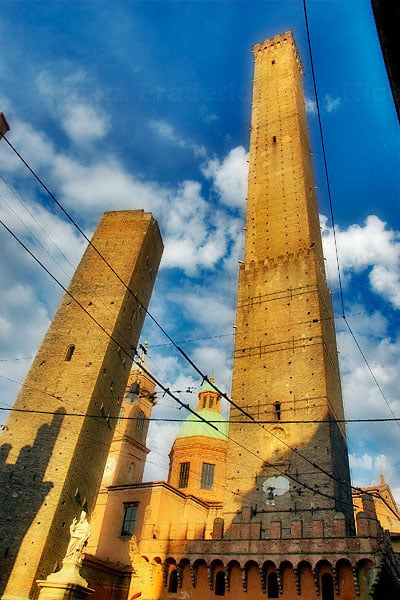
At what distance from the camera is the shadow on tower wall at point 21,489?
1491cm

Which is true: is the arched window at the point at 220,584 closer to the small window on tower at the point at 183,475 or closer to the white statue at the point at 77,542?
the white statue at the point at 77,542

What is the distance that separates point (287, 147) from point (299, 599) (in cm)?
2490

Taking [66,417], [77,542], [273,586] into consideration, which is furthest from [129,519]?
[273,586]

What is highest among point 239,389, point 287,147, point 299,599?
point 287,147

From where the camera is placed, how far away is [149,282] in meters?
26.0

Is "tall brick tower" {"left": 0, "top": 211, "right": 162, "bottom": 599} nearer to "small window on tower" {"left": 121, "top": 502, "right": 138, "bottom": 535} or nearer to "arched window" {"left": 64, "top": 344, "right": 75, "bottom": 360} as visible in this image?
"arched window" {"left": 64, "top": 344, "right": 75, "bottom": 360}

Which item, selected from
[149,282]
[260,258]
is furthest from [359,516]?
[149,282]

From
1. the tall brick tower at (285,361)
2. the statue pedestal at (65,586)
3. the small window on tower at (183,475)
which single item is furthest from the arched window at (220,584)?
the small window on tower at (183,475)

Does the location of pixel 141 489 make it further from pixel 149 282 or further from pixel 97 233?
pixel 97 233

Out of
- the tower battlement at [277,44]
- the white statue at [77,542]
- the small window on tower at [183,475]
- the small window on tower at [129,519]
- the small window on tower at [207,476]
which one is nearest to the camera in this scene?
the white statue at [77,542]

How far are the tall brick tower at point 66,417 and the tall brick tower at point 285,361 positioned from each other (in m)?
5.60

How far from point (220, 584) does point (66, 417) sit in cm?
821

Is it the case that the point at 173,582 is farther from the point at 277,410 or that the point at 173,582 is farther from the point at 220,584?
the point at 277,410

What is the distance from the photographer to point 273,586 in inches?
545
